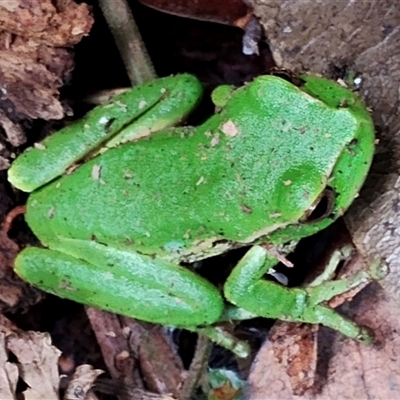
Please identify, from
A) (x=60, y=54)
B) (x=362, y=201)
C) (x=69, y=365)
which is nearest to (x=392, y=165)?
(x=362, y=201)

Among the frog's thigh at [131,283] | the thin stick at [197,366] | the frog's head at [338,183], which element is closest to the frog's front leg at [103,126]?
the frog's thigh at [131,283]

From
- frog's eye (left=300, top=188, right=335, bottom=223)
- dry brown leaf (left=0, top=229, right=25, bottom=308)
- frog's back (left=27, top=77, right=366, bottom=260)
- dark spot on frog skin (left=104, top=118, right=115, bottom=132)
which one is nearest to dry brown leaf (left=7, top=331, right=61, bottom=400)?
dry brown leaf (left=0, top=229, right=25, bottom=308)

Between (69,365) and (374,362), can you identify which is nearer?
(374,362)

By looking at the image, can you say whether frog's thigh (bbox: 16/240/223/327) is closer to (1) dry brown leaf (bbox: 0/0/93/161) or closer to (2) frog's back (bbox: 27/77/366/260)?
(2) frog's back (bbox: 27/77/366/260)

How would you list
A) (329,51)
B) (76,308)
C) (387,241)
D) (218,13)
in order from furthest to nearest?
1. (76,308)
2. (218,13)
3. (329,51)
4. (387,241)

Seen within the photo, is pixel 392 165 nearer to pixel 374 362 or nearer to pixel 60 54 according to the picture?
pixel 374 362

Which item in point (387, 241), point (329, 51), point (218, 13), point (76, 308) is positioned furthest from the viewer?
point (76, 308)

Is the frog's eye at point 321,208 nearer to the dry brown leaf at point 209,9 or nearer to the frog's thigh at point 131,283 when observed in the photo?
the frog's thigh at point 131,283
